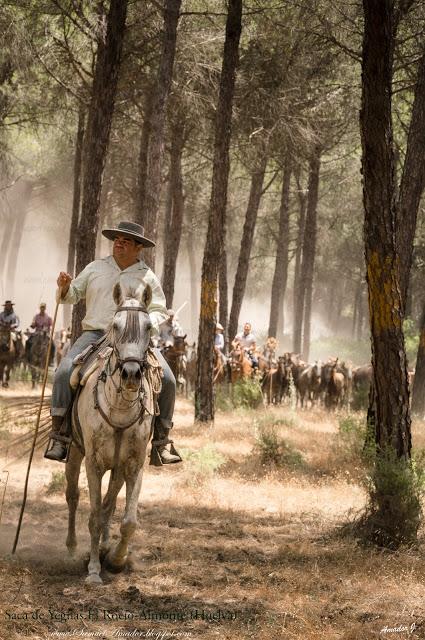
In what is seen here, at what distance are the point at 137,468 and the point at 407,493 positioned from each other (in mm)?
2631

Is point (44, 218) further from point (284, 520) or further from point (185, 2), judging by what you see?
point (284, 520)

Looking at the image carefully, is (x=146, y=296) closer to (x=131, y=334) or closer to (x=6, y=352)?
(x=131, y=334)

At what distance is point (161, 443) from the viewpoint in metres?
7.52

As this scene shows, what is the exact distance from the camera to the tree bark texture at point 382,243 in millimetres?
7660

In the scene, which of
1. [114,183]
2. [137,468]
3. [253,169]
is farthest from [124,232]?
[114,183]

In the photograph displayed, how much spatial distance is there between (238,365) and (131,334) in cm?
1429

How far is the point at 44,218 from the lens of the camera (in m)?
59.0

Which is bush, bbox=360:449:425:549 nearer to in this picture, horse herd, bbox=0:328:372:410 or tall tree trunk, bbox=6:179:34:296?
horse herd, bbox=0:328:372:410

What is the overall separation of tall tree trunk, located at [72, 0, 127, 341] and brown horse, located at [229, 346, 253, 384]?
27.0 feet

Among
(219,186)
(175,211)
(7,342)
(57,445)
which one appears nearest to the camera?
(57,445)

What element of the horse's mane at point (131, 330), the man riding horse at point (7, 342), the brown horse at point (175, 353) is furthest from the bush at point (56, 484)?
the man riding horse at point (7, 342)

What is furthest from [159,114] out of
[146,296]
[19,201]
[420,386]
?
[19,201]

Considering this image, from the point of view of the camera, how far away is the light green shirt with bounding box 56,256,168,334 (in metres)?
7.38

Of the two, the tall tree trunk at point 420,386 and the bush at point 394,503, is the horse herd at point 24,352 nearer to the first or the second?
the tall tree trunk at point 420,386
